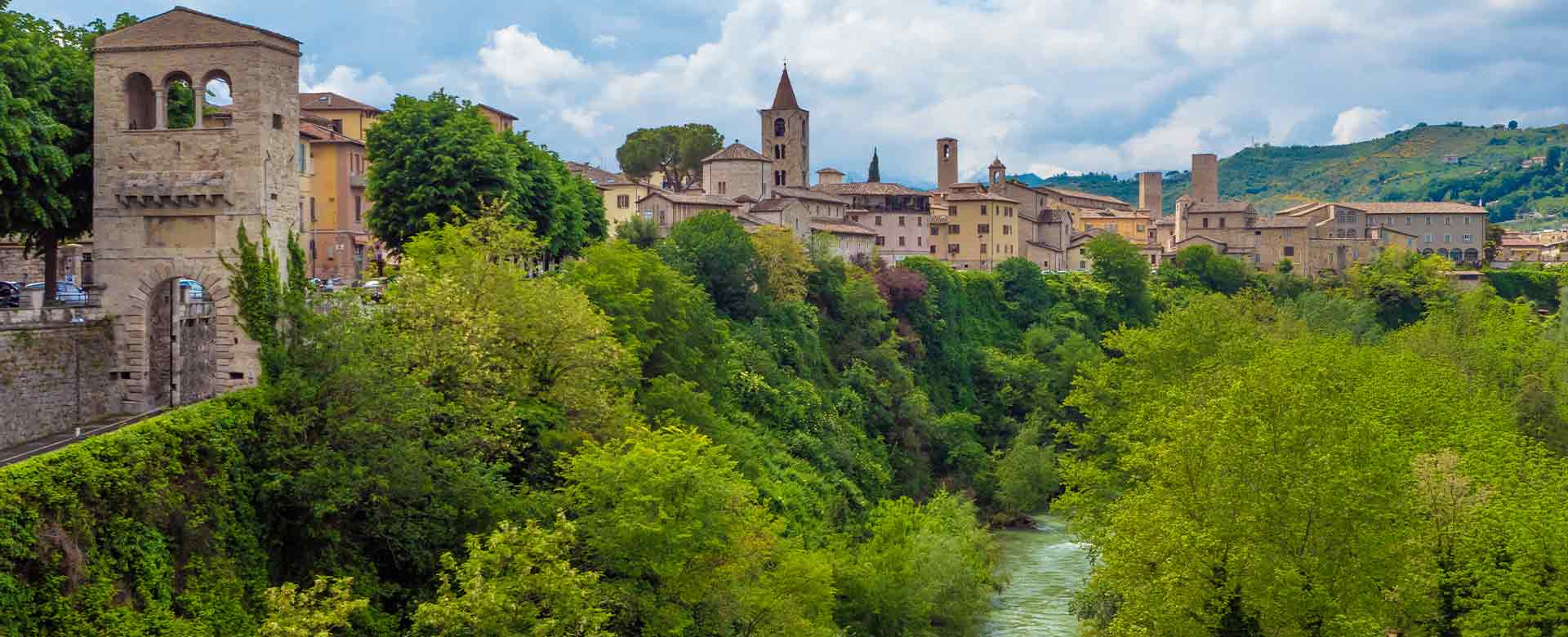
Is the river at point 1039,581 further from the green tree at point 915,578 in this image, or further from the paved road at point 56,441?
the paved road at point 56,441

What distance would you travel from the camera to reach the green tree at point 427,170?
5344cm

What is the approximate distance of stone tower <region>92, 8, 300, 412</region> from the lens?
33625 mm

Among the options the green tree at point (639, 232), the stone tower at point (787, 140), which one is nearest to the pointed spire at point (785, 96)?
the stone tower at point (787, 140)

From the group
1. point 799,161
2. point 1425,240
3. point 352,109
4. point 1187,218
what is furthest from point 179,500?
point 1425,240

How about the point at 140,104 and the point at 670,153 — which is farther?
the point at 670,153

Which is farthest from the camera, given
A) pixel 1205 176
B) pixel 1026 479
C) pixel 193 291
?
pixel 1205 176

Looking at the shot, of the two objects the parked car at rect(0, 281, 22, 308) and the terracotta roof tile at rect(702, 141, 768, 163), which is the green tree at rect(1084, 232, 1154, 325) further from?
the parked car at rect(0, 281, 22, 308)

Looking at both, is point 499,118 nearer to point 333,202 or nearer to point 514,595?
point 333,202

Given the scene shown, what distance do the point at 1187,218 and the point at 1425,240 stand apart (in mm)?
26649

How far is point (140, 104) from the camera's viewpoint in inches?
1390

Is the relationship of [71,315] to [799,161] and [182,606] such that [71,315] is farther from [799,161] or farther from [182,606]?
[799,161]

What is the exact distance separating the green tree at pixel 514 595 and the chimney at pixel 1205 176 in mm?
146653

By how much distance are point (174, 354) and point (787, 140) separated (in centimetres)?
9371

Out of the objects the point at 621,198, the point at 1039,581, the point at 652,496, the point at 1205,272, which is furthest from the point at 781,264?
the point at 1205,272
